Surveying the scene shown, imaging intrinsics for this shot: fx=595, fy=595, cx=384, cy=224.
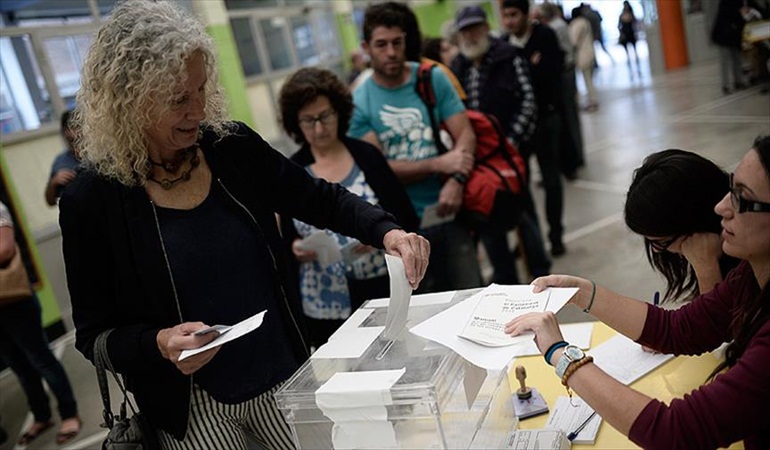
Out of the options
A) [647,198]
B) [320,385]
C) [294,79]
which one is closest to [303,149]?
[294,79]

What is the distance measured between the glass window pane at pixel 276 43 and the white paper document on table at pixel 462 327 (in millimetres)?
9515

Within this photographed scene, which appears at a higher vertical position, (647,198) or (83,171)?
(83,171)

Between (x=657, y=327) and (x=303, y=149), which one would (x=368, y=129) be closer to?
(x=303, y=149)

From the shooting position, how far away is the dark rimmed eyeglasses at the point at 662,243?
60.5 inches

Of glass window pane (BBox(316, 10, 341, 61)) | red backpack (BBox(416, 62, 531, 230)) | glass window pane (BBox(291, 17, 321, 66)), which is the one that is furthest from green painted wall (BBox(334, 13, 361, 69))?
red backpack (BBox(416, 62, 531, 230))

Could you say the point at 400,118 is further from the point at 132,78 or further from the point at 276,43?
the point at 276,43

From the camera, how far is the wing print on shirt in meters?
2.65

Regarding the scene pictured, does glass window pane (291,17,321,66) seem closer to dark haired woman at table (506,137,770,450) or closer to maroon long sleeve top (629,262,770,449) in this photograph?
dark haired woman at table (506,137,770,450)

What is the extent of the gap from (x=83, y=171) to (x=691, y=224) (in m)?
1.47

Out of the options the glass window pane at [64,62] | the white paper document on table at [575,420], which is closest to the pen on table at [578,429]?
the white paper document on table at [575,420]

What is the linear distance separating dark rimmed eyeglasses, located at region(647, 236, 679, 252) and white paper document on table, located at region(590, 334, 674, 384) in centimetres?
28

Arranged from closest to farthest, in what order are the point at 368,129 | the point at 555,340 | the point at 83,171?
the point at 555,340 < the point at 83,171 < the point at 368,129

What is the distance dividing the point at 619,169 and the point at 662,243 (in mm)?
4966

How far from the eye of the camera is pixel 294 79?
2.30m
